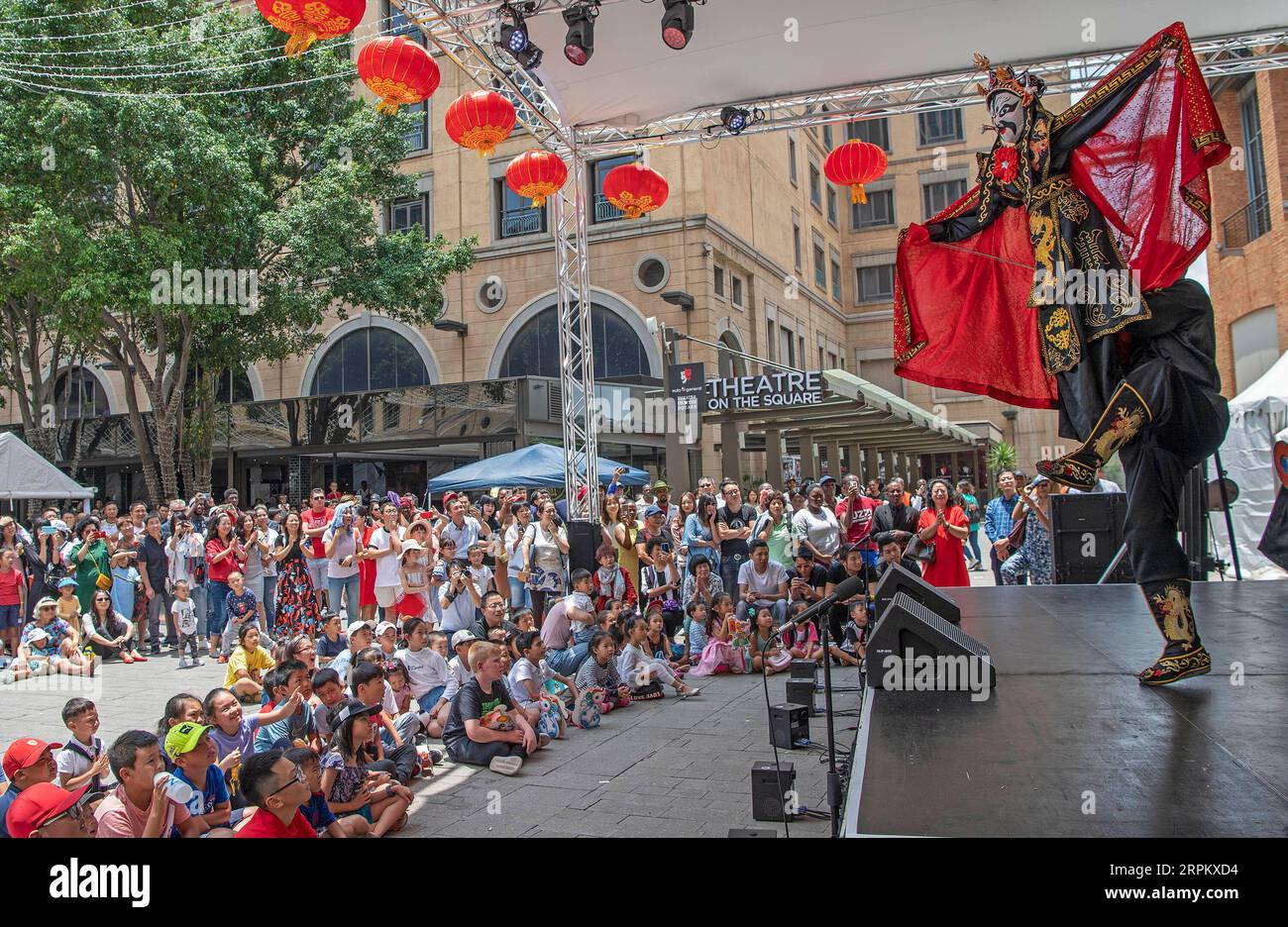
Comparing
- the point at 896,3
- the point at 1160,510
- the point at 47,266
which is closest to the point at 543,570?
the point at 896,3

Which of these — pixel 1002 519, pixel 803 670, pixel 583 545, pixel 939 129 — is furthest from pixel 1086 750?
pixel 939 129

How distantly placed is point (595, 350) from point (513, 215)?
4609mm

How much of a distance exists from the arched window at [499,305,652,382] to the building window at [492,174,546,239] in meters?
2.32

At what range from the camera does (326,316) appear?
2572 centimetres

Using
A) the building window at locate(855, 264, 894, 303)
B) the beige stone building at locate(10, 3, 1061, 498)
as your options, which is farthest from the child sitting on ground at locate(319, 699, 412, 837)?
the building window at locate(855, 264, 894, 303)

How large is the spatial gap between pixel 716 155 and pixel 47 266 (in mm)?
15361

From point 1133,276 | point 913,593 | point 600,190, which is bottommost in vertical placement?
point 913,593

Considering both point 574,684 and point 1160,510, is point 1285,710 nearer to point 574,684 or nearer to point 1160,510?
point 1160,510

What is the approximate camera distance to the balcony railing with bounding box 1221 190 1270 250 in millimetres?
13391

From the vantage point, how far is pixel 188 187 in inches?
636

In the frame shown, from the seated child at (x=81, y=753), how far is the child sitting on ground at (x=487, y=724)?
2085 mm

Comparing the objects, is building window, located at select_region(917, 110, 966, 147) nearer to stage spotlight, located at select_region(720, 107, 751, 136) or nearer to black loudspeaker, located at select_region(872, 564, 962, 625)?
stage spotlight, located at select_region(720, 107, 751, 136)

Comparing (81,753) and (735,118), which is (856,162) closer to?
(735,118)

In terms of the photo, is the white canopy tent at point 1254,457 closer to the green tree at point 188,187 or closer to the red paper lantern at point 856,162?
the red paper lantern at point 856,162
